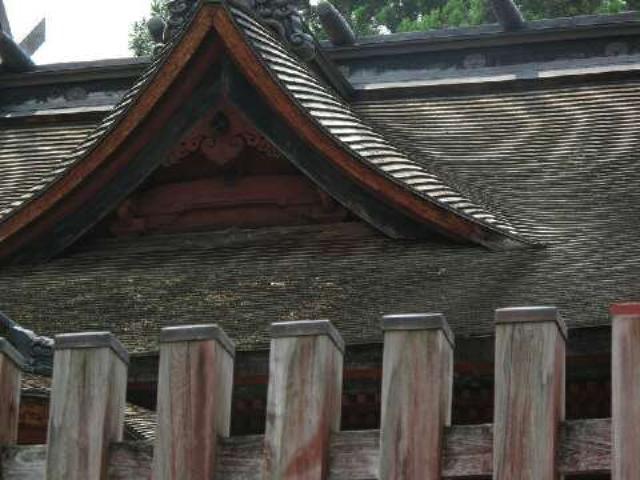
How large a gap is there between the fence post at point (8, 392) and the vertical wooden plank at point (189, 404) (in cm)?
69

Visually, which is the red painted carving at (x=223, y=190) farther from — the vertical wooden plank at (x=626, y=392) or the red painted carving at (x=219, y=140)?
the vertical wooden plank at (x=626, y=392)

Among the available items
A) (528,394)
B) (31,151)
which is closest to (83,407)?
(528,394)

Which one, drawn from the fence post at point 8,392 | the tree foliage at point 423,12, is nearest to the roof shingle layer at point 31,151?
the fence post at point 8,392

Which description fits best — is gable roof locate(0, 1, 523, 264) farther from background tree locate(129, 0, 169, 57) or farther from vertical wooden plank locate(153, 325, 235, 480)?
background tree locate(129, 0, 169, 57)

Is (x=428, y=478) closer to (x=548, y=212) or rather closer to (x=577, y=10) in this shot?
(x=548, y=212)

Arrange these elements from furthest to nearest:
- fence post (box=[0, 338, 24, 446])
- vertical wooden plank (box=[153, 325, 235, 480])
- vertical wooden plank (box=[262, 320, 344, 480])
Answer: fence post (box=[0, 338, 24, 446]), vertical wooden plank (box=[153, 325, 235, 480]), vertical wooden plank (box=[262, 320, 344, 480])

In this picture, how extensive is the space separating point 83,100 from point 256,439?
11.0 m

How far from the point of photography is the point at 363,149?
13102mm

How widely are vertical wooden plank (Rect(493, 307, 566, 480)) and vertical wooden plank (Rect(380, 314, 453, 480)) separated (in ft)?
0.68

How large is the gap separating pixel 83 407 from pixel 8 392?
0.44 meters

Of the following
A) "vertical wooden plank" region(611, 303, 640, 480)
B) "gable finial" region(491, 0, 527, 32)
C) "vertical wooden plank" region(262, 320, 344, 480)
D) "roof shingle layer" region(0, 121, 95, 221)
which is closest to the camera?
"vertical wooden plank" region(611, 303, 640, 480)

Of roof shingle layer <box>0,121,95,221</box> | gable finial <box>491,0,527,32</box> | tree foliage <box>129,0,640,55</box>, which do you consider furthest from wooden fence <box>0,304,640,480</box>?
tree foliage <box>129,0,640,55</box>

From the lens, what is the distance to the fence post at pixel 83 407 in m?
7.86

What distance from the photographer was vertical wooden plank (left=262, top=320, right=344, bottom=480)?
762 cm
